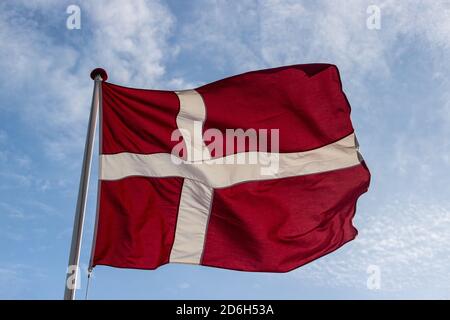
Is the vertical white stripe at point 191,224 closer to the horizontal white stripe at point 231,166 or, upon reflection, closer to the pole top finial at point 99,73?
the horizontal white stripe at point 231,166

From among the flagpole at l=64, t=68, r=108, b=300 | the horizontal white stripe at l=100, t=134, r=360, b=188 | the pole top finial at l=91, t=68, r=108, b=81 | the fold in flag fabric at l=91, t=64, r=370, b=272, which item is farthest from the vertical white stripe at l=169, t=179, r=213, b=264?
the pole top finial at l=91, t=68, r=108, b=81

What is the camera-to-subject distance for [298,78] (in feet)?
34.7

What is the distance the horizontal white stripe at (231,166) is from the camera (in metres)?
9.20

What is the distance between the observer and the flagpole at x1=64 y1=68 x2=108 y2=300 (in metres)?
7.52

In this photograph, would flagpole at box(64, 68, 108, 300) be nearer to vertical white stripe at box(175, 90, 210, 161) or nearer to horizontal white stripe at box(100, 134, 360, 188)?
horizontal white stripe at box(100, 134, 360, 188)

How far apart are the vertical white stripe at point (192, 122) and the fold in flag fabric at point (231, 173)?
0.7 inches

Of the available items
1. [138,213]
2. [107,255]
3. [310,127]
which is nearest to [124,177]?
[138,213]

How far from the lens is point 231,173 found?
1020cm

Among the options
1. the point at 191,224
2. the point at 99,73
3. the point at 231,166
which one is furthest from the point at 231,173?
the point at 99,73

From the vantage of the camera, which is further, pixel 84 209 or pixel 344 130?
pixel 344 130

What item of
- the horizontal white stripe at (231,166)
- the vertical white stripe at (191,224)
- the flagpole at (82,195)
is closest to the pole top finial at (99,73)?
the flagpole at (82,195)
